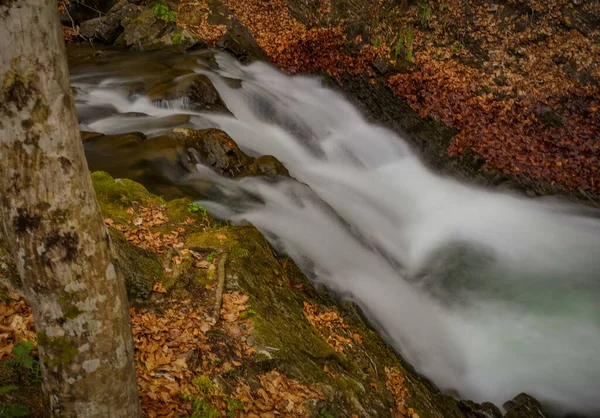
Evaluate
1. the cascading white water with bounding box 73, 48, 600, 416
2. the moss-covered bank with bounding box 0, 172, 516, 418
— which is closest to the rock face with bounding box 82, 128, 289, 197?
the cascading white water with bounding box 73, 48, 600, 416

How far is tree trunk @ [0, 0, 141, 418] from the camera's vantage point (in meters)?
1.85

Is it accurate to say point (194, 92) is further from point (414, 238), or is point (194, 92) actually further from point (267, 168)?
point (414, 238)

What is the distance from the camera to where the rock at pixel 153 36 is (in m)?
14.9

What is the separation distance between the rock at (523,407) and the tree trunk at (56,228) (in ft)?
19.4

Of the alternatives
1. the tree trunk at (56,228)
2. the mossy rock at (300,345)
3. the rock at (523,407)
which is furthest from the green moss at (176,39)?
the tree trunk at (56,228)

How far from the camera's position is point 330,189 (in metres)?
10.6

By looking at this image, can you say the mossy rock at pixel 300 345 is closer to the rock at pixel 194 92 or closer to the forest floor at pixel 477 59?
the rock at pixel 194 92

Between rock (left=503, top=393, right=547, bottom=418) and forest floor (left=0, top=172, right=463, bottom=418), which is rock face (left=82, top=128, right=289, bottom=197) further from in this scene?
rock (left=503, top=393, right=547, bottom=418)

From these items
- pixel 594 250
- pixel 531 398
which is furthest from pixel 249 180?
pixel 594 250

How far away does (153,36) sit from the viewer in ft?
50.2

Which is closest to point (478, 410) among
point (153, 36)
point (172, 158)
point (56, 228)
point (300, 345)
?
point (300, 345)

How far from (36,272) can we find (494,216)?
37.6 ft

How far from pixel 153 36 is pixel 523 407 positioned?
14971 mm

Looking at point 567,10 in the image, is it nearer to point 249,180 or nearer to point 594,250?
point 594,250
